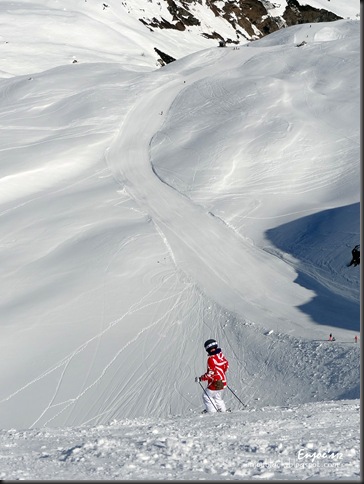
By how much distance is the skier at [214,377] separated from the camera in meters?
12.4

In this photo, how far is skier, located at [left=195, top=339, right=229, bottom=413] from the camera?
40.7 ft

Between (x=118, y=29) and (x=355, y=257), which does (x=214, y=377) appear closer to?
(x=355, y=257)

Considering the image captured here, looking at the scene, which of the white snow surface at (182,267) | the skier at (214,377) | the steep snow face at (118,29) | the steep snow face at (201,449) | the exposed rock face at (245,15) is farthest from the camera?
the exposed rock face at (245,15)

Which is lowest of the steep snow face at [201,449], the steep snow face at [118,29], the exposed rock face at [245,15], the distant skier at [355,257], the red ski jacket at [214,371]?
the steep snow face at [201,449]

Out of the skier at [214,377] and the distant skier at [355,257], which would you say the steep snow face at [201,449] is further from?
the distant skier at [355,257]

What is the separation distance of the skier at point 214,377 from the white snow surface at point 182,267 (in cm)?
77

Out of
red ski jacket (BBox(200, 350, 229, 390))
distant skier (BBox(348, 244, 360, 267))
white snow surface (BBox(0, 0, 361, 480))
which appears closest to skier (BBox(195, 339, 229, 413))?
red ski jacket (BBox(200, 350, 229, 390))

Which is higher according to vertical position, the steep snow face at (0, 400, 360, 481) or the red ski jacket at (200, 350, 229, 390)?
the red ski jacket at (200, 350, 229, 390)

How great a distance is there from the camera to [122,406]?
14789 mm

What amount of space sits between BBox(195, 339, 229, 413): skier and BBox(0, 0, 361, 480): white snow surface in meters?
0.77

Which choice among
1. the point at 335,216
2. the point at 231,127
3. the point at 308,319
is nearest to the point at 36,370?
the point at 308,319

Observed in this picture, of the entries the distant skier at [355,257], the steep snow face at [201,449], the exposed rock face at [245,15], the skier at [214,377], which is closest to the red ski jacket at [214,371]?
the skier at [214,377]

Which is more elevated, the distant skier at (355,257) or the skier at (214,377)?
the distant skier at (355,257)

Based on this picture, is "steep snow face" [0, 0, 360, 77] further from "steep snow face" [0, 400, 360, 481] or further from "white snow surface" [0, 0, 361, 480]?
"steep snow face" [0, 400, 360, 481]
